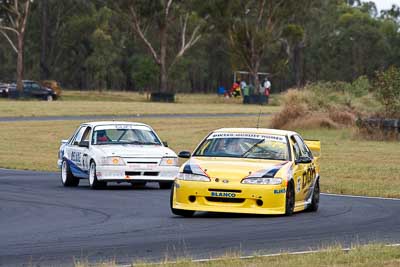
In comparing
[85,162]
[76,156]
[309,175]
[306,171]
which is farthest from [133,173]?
[306,171]

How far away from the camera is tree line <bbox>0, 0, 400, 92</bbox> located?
86000 mm

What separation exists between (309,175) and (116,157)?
5.19 meters

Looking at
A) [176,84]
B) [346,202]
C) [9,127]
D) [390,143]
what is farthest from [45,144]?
[176,84]

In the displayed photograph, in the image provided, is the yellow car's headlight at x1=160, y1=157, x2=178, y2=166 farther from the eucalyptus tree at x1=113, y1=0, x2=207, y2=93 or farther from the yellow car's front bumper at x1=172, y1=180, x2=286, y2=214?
the eucalyptus tree at x1=113, y1=0, x2=207, y2=93

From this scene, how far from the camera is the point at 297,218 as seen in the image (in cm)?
1550

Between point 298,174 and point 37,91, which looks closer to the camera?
point 298,174

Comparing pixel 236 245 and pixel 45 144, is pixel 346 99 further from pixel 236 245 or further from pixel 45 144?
pixel 236 245

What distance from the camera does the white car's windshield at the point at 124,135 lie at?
2188 cm

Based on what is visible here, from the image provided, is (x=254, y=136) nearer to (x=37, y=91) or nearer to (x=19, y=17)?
(x=37, y=91)

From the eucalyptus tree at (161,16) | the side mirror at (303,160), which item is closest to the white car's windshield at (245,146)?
the side mirror at (303,160)

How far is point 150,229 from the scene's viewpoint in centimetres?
1380

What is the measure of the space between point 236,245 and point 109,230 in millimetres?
2146

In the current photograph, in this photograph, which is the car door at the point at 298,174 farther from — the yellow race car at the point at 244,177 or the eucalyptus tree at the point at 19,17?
the eucalyptus tree at the point at 19,17

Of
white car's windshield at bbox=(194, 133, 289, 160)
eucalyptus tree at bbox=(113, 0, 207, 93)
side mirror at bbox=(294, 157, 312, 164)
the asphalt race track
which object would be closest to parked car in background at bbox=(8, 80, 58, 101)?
eucalyptus tree at bbox=(113, 0, 207, 93)
